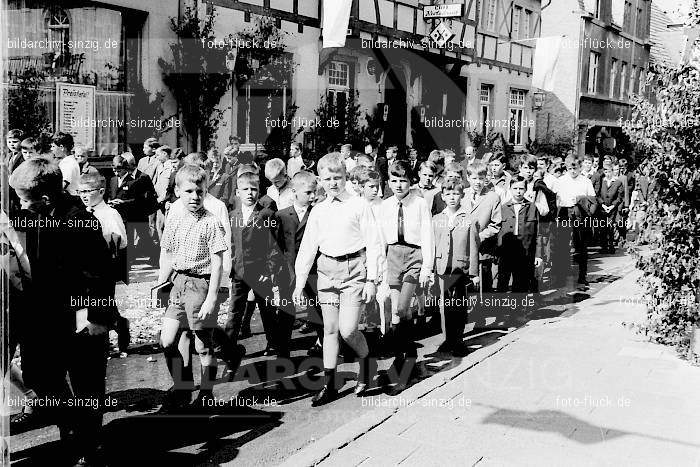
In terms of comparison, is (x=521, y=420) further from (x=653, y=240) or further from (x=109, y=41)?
(x=109, y=41)

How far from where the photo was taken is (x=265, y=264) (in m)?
6.80

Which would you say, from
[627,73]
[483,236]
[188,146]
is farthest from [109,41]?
[627,73]

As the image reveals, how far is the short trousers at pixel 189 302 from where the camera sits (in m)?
5.29

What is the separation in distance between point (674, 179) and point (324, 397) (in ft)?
12.3

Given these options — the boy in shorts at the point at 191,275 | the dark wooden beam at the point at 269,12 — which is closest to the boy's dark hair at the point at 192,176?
the boy in shorts at the point at 191,275

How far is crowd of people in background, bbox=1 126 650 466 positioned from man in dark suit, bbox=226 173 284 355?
0.01m

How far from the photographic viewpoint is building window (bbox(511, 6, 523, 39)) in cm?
2858

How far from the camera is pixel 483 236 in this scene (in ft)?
28.5

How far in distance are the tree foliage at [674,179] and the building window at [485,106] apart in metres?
20.4

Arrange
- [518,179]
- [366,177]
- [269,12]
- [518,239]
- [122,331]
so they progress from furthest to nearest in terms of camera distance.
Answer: [269,12], [518,179], [518,239], [366,177], [122,331]

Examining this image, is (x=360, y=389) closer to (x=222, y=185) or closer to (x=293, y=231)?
(x=293, y=231)

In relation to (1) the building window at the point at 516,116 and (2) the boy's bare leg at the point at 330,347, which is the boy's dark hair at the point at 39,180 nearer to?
(2) the boy's bare leg at the point at 330,347

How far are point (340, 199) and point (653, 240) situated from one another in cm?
321

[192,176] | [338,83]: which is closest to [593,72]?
[338,83]
